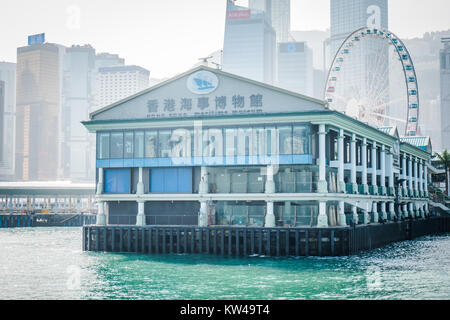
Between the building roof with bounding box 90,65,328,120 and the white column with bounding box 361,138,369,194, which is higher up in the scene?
the building roof with bounding box 90,65,328,120

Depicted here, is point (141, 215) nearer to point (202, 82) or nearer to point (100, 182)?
point (100, 182)

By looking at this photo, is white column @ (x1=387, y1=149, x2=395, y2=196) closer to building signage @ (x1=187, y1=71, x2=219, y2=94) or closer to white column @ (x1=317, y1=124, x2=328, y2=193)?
white column @ (x1=317, y1=124, x2=328, y2=193)

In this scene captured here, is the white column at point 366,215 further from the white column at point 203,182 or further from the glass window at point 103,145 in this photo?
the glass window at point 103,145

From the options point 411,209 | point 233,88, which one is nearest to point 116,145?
point 233,88

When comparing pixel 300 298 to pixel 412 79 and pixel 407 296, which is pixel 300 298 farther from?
pixel 412 79

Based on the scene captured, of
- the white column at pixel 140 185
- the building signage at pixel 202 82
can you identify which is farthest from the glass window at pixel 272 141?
the white column at pixel 140 185

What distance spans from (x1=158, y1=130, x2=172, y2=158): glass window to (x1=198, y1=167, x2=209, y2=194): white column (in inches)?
162

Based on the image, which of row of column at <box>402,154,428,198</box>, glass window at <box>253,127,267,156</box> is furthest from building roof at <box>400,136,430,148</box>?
glass window at <box>253,127,267,156</box>

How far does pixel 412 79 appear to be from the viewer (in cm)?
11006

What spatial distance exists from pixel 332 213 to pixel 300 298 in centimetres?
2706

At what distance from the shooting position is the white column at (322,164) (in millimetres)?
64000

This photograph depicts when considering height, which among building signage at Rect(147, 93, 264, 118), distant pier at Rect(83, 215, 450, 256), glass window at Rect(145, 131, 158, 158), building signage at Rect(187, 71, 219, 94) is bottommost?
distant pier at Rect(83, 215, 450, 256)

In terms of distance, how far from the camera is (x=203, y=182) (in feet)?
223

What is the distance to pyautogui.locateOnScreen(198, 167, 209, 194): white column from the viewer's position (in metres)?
67.8
